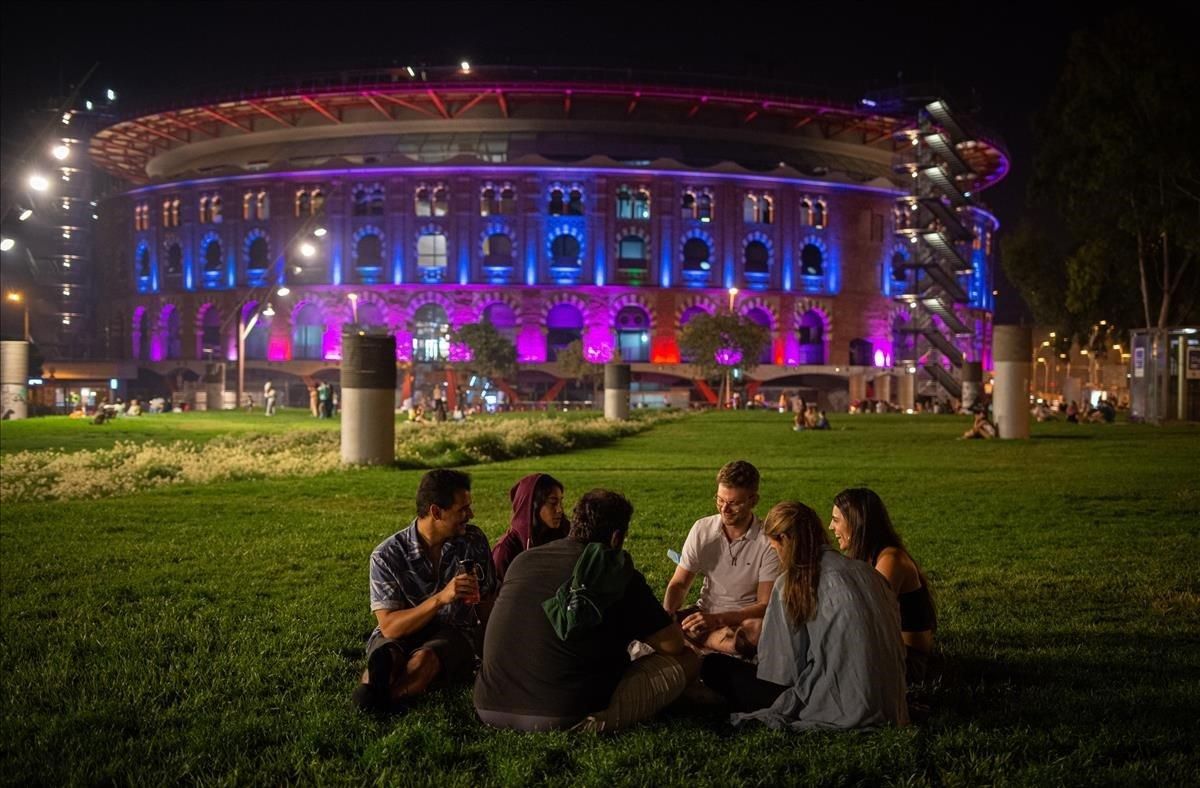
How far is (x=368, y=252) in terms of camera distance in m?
78.9

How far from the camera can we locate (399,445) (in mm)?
23688

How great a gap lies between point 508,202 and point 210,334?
22.5m

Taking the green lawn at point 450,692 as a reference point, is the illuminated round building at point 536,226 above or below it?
above

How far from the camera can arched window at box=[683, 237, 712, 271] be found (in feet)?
260

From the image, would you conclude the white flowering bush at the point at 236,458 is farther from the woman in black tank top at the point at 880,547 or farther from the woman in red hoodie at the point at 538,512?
the woman in black tank top at the point at 880,547

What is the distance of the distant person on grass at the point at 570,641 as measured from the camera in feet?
17.8

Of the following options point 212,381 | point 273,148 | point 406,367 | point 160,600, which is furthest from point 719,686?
point 273,148

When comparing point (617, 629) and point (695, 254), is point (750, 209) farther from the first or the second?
point (617, 629)

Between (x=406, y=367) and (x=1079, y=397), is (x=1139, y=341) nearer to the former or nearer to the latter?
(x=406, y=367)

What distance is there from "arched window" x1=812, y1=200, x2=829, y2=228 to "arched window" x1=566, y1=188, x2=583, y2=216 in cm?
1589

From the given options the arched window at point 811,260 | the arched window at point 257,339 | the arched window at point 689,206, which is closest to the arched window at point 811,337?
the arched window at point 811,260

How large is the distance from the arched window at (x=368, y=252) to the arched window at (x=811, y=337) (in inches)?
1124

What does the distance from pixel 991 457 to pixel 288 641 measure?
18.5m

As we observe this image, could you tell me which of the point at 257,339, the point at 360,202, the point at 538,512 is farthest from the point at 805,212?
the point at 538,512
